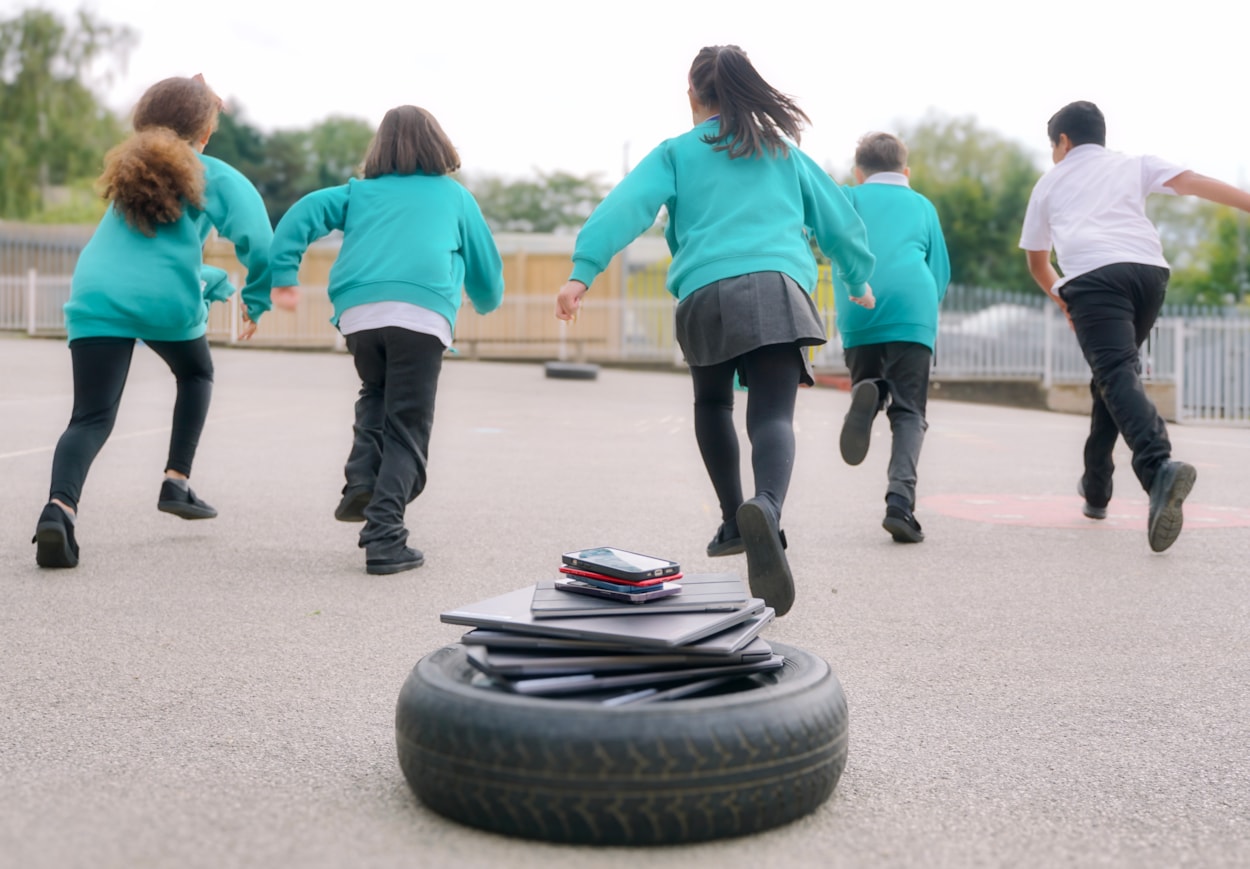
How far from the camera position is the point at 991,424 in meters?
13.5

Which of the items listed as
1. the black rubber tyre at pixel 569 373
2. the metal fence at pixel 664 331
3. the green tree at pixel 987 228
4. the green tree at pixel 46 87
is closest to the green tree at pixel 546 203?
the green tree at pixel 987 228

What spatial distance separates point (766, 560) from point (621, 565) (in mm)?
1037

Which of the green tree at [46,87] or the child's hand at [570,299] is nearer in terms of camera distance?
the child's hand at [570,299]

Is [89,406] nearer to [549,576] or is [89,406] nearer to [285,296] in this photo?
[285,296]

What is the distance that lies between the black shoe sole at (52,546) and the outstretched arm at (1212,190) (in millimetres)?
4373

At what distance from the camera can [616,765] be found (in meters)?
1.92

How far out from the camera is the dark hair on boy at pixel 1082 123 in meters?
5.52

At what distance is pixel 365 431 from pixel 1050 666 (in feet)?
8.84

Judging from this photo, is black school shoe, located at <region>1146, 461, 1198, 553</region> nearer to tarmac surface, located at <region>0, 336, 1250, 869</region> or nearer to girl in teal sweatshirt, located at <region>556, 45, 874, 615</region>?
tarmac surface, located at <region>0, 336, 1250, 869</region>

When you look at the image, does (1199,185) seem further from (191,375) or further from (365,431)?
(191,375)

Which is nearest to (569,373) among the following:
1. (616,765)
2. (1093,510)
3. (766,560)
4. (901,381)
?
(1093,510)

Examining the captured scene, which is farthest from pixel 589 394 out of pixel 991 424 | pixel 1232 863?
pixel 1232 863

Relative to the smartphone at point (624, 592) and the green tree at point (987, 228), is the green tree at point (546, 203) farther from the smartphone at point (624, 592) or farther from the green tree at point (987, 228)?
the smartphone at point (624, 592)

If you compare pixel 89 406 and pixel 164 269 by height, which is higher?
pixel 164 269
